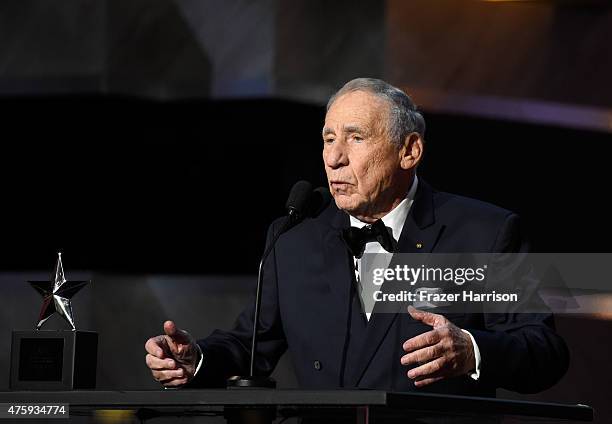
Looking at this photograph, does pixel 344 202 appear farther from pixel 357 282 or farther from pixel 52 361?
pixel 52 361

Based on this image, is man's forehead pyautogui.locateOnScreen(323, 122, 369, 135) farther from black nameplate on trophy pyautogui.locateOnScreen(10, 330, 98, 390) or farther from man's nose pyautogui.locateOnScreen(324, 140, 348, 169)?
black nameplate on trophy pyautogui.locateOnScreen(10, 330, 98, 390)

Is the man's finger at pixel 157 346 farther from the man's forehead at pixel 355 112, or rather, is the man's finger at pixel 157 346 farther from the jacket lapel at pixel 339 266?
the man's forehead at pixel 355 112

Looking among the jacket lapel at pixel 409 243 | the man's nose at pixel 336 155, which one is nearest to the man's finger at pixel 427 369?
the jacket lapel at pixel 409 243

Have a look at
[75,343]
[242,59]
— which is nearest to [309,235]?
[75,343]

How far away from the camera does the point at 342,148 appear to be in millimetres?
3299

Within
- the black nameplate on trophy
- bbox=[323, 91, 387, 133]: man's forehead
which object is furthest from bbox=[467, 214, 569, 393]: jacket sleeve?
the black nameplate on trophy

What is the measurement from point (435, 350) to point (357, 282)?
0.77 meters

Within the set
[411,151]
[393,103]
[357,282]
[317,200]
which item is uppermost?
[393,103]

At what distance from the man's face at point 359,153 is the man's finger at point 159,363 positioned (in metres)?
0.67

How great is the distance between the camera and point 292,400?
238 centimetres

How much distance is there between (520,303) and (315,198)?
61 centimetres

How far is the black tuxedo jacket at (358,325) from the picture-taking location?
2.99 metres

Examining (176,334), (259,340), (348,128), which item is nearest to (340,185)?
(348,128)

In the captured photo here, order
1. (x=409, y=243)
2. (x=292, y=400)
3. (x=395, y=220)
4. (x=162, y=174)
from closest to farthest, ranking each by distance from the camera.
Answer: (x=292, y=400) → (x=409, y=243) → (x=395, y=220) → (x=162, y=174)
